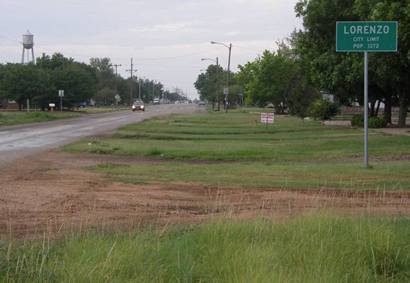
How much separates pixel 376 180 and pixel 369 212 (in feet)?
17.1

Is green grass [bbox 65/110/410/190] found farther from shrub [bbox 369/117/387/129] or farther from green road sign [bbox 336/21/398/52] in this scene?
shrub [bbox 369/117/387/129]

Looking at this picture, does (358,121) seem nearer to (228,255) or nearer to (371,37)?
(371,37)

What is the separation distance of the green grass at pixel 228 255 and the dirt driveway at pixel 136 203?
1.27m

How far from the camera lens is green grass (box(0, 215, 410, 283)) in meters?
6.16

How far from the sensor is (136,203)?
38.2 ft

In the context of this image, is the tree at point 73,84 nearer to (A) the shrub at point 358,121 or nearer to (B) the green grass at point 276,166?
(A) the shrub at point 358,121

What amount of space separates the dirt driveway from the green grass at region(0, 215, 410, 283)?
1.27 m

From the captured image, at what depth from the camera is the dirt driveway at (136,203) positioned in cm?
955

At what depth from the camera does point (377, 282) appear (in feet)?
21.3

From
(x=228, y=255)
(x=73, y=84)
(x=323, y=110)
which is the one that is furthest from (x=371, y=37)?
(x=73, y=84)

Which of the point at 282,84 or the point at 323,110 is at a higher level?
the point at 282,84

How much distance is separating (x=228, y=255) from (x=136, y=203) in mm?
4986

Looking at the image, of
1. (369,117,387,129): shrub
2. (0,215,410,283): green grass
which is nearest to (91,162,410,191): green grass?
(0,215,410,283): green grass

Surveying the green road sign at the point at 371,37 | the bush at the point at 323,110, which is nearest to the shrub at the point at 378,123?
the bush at the point at 323,110
